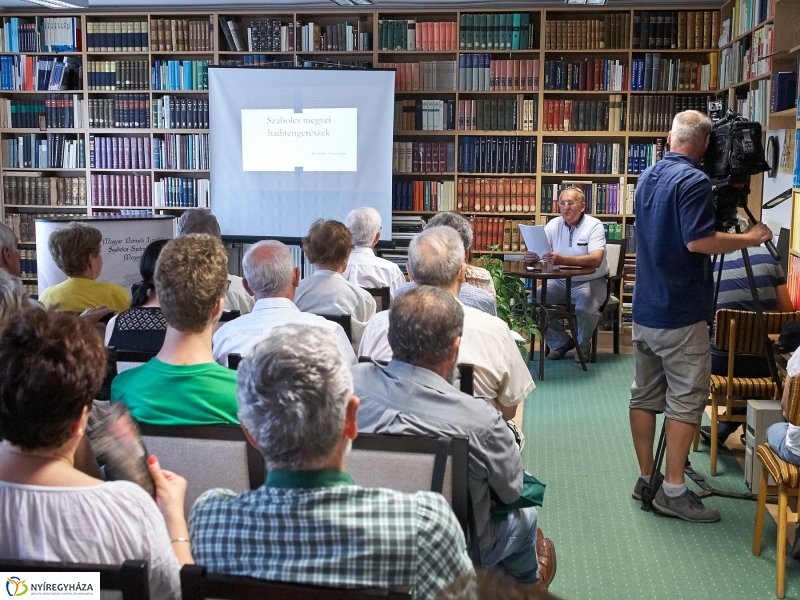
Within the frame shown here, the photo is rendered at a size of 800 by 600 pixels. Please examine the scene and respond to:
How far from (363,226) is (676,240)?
1.97m

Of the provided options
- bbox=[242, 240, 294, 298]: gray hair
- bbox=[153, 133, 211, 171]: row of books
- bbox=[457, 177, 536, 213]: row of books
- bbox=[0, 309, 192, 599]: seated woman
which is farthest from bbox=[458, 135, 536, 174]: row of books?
bbox=[0, 309, 192, 599]: seated woman

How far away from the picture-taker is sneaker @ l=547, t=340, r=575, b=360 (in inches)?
259

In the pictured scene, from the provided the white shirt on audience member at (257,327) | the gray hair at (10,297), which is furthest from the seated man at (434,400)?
the gray hair at (10,297)

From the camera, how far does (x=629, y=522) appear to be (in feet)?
11.7

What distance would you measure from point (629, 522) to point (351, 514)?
256 cm

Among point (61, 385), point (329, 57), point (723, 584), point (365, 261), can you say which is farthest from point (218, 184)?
point (61, 385)

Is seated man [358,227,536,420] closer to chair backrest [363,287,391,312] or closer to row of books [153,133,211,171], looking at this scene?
chair backrest [363,287,391,312]

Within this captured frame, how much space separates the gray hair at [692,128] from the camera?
3.47m

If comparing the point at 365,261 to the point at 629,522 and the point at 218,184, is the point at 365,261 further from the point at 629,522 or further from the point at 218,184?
the point at 218,184

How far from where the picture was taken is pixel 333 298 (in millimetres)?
3854

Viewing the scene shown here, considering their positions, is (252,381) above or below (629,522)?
above

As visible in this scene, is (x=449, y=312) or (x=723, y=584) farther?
(x=723, y=584)

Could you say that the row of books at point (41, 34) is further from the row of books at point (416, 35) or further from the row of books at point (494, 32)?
the row of books at point (494, 32)

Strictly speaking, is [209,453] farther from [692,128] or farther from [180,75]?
[180,75]
